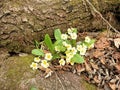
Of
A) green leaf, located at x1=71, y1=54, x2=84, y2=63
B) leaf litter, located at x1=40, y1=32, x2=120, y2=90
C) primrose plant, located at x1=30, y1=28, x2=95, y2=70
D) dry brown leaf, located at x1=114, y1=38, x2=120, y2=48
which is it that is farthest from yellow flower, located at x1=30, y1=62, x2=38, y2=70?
dry brown leaf, located at x1=114, y1=38, x2=120, y2=48

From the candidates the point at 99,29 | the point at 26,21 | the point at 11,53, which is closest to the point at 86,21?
the point at 99,29

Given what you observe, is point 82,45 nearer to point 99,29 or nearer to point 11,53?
point 99,29

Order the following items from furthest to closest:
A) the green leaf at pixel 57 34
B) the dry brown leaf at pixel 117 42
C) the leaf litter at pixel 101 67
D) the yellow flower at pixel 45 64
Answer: the dry brown leaf at pixel 117 42
the green leaf at pixel 57 34
the leaf litter at pixel 101 67
the yellow flower at pixel 45 64

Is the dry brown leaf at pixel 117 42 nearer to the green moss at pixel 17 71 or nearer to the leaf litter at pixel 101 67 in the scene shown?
the leaf litter at pixel 101 67

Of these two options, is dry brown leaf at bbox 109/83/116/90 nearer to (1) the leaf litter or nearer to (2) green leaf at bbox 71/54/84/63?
(1) the leaf litter

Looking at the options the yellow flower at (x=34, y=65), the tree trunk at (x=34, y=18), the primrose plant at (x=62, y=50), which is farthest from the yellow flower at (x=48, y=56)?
the tree trunk at (x=34, y=18)

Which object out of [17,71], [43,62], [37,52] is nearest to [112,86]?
[43,62]

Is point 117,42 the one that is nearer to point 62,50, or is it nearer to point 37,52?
point 62,50
